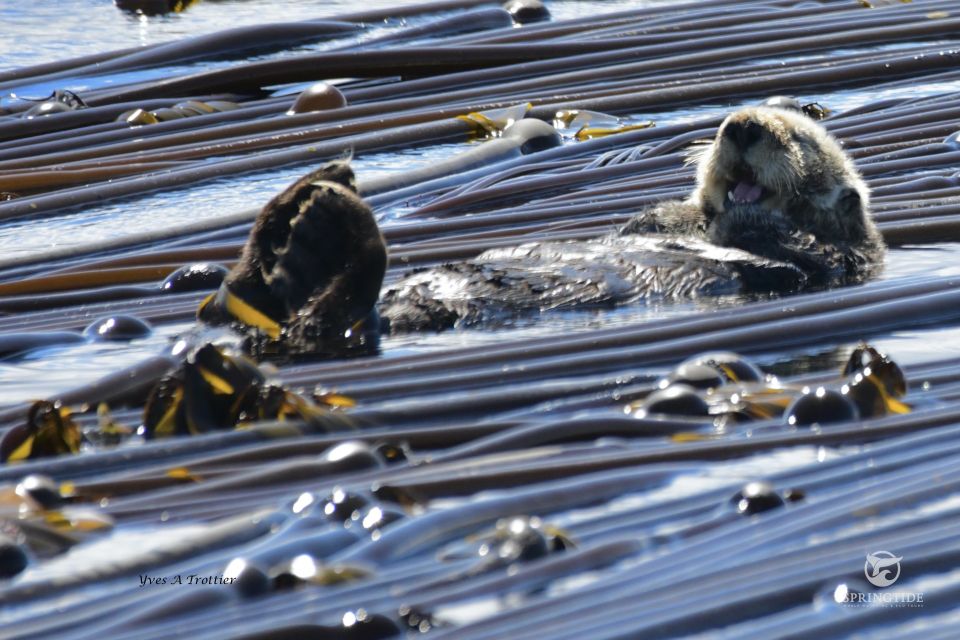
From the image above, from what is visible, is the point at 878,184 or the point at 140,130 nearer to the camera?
the point at 878,184

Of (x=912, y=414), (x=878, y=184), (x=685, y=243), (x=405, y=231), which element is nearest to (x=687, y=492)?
(x=912, y=414)

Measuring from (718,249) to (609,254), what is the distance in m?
0.36

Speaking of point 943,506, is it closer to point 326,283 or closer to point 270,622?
point 270,622

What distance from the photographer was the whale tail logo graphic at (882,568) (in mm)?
2260

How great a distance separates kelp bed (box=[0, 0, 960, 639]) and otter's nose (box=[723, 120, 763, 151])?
63 centimetres

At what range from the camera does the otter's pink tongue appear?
16.2 feet

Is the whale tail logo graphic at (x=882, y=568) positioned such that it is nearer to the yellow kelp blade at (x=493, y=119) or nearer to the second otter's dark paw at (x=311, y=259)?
the second otter's dark paw at (x=311, y=259)

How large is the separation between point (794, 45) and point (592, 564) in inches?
250

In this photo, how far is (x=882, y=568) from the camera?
2287mm

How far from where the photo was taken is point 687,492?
2.69m

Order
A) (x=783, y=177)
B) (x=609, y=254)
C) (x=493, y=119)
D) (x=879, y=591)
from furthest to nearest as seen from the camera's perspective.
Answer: (x=493, y=119)
(x=783, y=177)
(x=609, y=254)
(x=879, y=591)

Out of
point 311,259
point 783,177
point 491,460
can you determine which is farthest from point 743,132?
point 491,460

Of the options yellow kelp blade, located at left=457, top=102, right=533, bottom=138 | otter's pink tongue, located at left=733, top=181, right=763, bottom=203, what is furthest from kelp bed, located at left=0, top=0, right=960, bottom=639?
otter's pink tongue, located at left=733, top=181, right=763, bottom=203

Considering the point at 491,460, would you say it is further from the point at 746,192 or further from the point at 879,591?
the point at 746,192
